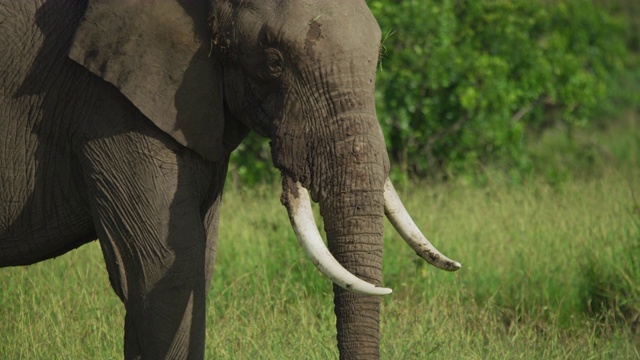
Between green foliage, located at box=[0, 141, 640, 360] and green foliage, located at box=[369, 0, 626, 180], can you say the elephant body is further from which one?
green foliage, located at box=[369, 0, 626, 180]

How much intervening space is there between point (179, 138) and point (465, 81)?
557cm

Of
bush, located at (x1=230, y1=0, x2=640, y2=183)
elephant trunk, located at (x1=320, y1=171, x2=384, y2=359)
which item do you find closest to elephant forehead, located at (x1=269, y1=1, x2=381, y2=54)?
elephant trunk, located at (x1=320, y1=171, x2=384, y2=359)

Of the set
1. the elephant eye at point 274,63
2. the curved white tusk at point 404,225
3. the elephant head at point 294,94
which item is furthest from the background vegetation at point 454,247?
the elephant eye at point 274,63

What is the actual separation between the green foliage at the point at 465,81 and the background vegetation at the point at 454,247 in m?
0.02

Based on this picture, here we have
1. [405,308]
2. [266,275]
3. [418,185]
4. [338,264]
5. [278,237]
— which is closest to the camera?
[338,264]

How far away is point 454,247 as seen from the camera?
6.92 metres

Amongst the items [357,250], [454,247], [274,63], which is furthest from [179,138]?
[454,247]

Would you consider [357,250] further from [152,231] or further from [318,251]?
[152,231]

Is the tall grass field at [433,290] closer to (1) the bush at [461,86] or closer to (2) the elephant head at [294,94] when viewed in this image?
(2) the elephant head at [294,94]

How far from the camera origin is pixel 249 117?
4.15 metres

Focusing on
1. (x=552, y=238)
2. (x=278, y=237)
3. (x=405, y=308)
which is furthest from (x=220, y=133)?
(x=552, y=238)

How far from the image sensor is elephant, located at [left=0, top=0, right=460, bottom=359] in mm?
3854

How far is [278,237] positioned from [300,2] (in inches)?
120

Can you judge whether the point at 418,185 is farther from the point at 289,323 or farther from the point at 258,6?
the point at 258,6
